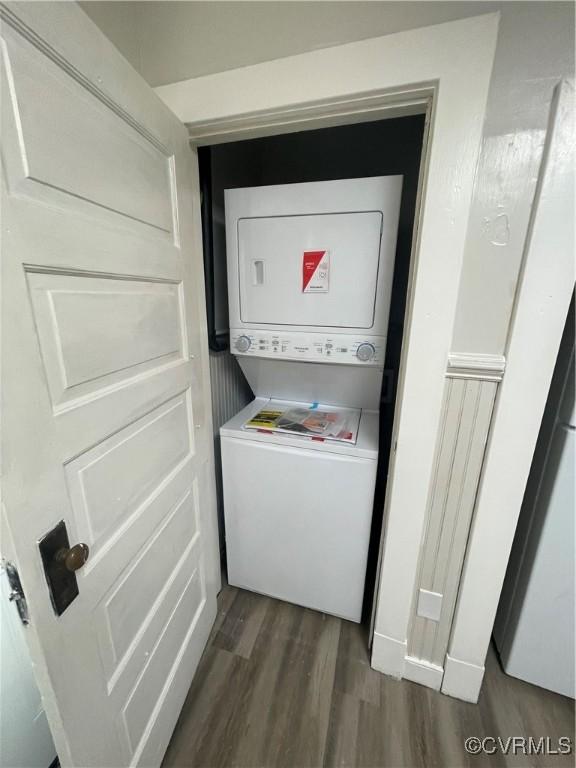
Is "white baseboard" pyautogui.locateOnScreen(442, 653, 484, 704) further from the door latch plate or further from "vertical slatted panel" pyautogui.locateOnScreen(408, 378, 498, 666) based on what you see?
the door latch plate

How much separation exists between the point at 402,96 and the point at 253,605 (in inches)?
81.4

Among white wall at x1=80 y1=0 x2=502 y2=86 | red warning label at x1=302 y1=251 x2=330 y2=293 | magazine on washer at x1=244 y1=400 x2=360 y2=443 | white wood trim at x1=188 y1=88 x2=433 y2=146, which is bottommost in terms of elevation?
magazine on washer at x1=244 y1=400 x2=360 y2=443

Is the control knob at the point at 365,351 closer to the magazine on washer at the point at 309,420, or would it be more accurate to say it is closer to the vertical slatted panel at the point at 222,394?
the magazine on washer at the point at 309,420

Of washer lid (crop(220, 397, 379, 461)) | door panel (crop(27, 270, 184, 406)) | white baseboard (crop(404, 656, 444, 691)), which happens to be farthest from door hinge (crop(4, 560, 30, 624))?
white baseboard (crop(404, 656, 444, 691))

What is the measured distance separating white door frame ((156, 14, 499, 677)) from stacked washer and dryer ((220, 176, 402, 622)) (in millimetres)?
212

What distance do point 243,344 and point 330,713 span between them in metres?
1.46

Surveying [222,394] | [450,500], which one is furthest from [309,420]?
[450,500]

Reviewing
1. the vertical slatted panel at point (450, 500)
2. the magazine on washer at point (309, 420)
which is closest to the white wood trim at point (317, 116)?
the vertical slatted panel at point (450, 500)

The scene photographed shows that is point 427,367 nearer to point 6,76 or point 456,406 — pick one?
point 456,406

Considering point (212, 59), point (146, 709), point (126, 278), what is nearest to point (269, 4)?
point (212, 59)

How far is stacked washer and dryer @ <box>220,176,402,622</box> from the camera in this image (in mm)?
1157

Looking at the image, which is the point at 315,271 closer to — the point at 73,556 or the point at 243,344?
the point at 243,344

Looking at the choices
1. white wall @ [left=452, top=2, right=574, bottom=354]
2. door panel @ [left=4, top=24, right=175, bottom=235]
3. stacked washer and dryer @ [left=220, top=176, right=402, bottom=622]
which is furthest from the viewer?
stacked washer and dryer @ [left=220, top=176, right=402, bottom=622]

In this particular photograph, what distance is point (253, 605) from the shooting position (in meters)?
1.56
